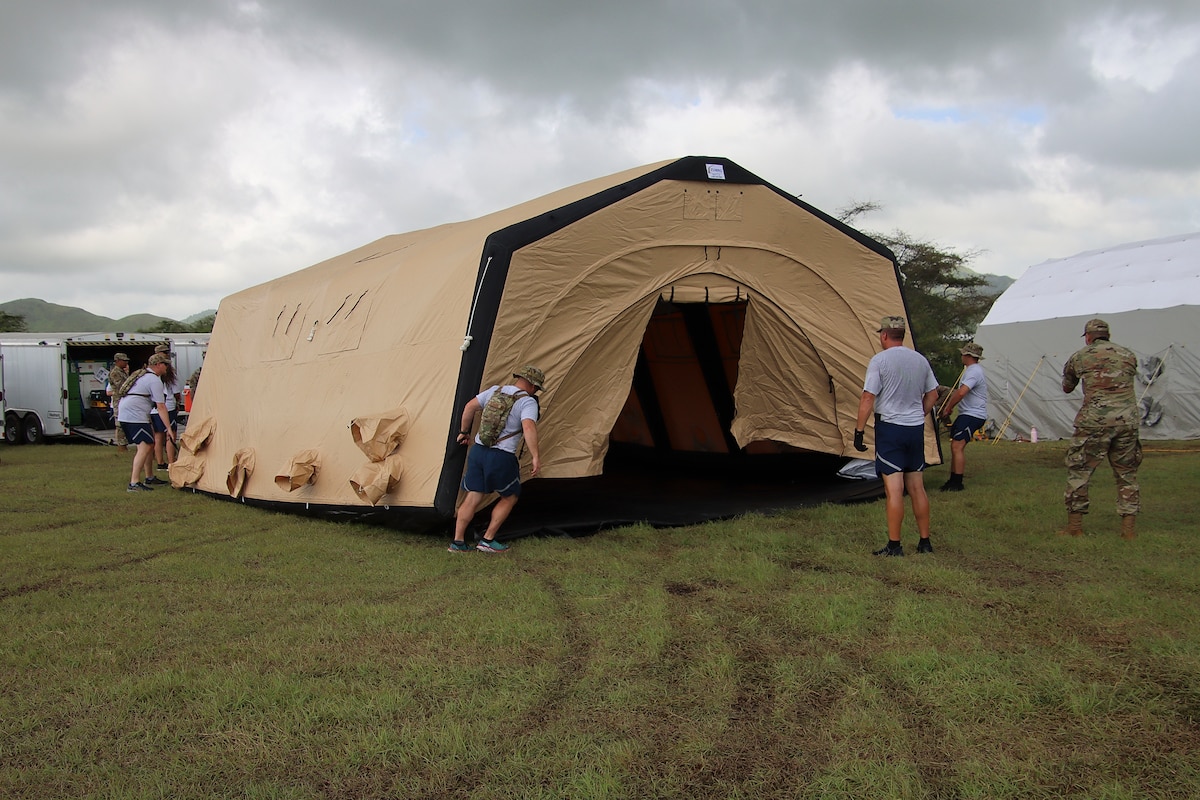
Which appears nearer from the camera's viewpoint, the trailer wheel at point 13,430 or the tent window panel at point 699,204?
the tent window panel at point 699,204

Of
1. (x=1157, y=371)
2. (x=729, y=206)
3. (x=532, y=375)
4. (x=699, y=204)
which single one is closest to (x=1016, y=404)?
(x=1157, y=371)

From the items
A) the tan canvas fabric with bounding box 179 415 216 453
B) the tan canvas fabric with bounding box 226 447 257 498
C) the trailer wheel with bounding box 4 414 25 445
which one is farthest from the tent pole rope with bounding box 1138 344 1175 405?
the trailer wheel with bounding box 4 414 25 445

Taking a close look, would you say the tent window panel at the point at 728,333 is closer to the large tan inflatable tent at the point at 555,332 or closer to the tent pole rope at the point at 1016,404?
the large tan inflatable tent at the point at 555,332

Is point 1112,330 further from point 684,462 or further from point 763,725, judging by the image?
point 763,725

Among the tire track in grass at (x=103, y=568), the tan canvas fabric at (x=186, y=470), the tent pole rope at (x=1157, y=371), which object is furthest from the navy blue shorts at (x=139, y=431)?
the tent pole rope at (x=1157, y=371)

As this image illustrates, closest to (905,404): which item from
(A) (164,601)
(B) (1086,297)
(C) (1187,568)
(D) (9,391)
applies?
(C) (1187,568)

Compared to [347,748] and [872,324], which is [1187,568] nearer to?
[872,324]

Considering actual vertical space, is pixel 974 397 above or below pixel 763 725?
above

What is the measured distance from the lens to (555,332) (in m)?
7.14

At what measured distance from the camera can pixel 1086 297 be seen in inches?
634

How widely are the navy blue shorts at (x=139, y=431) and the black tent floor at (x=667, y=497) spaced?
4.59 metres

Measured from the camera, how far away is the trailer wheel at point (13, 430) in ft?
56.9

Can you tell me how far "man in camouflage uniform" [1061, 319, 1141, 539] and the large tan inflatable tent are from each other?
2.06 metres

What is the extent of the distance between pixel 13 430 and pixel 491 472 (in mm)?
15669
